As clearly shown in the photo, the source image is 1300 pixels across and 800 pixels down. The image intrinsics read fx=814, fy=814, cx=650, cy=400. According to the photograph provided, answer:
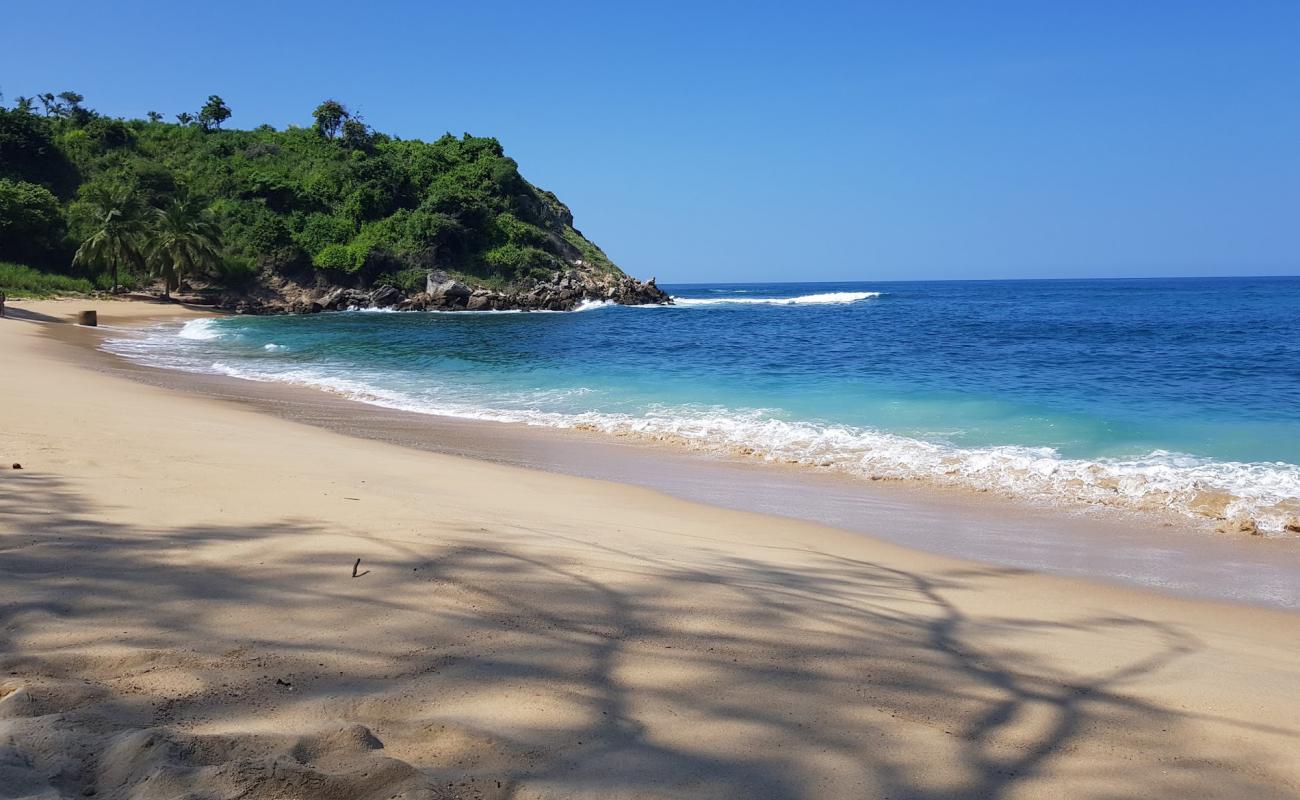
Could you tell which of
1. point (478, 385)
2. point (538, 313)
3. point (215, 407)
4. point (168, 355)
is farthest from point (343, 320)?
point (215, 407)

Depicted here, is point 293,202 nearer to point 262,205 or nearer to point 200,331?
point 262,205

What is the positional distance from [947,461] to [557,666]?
7737mm

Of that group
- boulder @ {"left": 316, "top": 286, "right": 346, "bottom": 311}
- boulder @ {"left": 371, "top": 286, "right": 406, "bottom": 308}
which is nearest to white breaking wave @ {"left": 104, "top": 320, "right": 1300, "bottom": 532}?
boulder @ {"left": 371, "top": 286, "right": 406, "bottom": 308}

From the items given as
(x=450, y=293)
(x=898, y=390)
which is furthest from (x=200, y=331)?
(x=898, y=390)

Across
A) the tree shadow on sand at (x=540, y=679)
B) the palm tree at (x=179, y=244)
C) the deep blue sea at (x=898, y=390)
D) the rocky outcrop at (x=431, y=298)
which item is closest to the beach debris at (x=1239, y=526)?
the deep blue sea at (x=898, y=390)

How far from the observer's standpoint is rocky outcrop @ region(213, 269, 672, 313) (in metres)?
50.5

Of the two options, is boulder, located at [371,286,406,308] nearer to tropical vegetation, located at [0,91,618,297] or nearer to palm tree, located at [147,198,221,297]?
tropical vegetation, located at [0,91,618,297]

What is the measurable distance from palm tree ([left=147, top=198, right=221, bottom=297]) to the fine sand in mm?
46078

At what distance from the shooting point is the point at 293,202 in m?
56.9

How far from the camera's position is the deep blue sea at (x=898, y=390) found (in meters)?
9.23

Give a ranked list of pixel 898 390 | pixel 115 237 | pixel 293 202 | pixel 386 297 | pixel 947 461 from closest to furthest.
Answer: pixel 947 461
pixel 898 390
pixel 115 237
pixel 386 297
pixel 293 202

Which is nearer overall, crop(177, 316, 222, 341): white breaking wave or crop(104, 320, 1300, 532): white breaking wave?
crop(104, 320, 1300, 532): white breaking wave

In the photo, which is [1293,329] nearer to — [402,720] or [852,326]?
[852,326]

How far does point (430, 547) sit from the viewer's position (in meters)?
4.27
